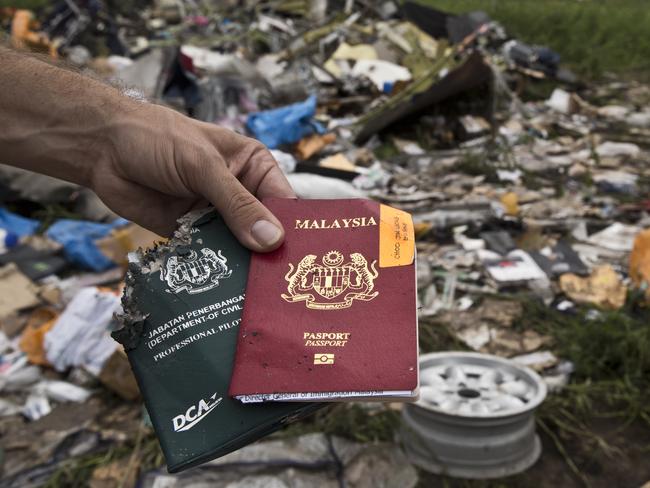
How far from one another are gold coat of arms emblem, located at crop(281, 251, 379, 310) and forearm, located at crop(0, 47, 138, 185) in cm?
65

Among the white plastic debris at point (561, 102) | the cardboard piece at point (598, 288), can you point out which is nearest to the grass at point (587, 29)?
the white plastic debris at point (561, 102)

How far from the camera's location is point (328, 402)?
1228mm

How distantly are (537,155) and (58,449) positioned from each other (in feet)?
18.2

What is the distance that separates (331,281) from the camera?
1354mm

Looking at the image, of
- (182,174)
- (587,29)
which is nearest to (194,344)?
(182,174)

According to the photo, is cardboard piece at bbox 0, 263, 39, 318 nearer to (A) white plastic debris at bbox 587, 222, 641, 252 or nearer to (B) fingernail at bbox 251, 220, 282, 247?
(B) fingernail at bbox 251, 220, 282, 247

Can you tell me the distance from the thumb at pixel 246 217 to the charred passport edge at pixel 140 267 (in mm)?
68

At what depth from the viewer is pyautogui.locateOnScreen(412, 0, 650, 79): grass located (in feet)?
31.9

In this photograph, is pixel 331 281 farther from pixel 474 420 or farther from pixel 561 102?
pixel 561 102

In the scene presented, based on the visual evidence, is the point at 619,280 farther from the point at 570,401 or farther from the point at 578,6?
the point at 578,6

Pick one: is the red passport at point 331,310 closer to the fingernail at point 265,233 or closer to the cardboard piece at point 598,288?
the fingernail at point 265,233

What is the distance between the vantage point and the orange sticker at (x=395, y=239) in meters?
1.38

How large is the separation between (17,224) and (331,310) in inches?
182

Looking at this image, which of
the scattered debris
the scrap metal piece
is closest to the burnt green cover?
the scattered debris
